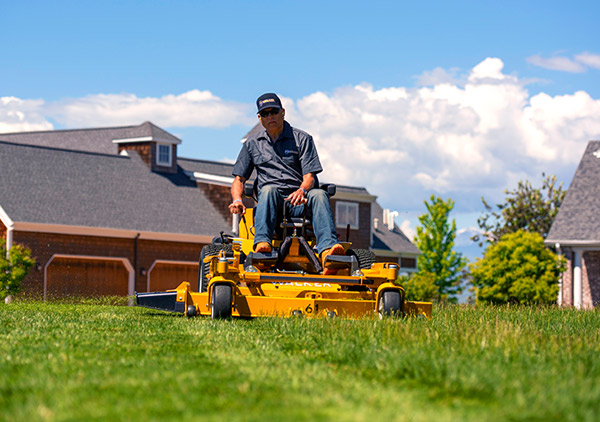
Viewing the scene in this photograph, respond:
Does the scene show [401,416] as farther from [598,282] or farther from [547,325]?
[598,282]

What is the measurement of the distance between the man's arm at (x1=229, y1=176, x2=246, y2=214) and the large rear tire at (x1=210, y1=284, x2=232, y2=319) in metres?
1.02

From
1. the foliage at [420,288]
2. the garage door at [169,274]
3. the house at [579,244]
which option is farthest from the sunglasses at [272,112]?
the foliage at [420,288]

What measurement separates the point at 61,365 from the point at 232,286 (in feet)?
12.2

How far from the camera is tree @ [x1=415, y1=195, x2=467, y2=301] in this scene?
126 ft

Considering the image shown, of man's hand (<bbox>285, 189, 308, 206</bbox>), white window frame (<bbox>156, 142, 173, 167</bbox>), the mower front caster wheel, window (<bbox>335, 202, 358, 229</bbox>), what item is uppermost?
white window frame (<bbox>156, 142, 173, 167</bbox>)

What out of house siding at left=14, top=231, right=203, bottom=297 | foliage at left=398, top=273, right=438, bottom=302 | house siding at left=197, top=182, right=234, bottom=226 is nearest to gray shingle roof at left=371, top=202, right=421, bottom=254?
foliage at left=398, top=273, right=438, bottom=302

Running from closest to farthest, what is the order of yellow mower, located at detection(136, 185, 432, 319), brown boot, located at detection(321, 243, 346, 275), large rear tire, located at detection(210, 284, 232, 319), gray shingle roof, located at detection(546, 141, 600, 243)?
large rear tire, located at detection(210, 284, 232, 319), yellow mower, located at detection(136, 185, 432, 319), brown boot, located at detection(321, 243, 346, 275), gray shingle roof, located at detection(546, 141, 600, 243)

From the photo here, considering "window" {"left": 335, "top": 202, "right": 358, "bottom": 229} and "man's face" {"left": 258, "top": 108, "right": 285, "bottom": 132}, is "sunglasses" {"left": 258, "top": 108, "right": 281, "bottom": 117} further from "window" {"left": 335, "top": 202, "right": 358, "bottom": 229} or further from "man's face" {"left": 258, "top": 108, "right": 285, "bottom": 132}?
"window" {"left": 335, "top": 202, "right": 358, "bottom": 229}

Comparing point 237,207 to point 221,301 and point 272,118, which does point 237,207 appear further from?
point 221,301

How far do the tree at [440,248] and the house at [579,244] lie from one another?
6942 millimetres

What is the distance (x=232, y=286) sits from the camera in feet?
31.2

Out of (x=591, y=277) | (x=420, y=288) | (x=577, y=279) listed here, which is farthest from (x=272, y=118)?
(x=420, y=288)

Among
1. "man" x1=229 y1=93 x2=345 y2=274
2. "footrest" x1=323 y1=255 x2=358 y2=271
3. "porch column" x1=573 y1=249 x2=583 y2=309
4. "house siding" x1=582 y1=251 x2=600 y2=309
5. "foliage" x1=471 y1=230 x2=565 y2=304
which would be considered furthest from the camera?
"house siding" x1=582 y1=251 x2=600 y2=309

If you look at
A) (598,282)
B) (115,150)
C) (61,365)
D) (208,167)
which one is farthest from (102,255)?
(61,365)
